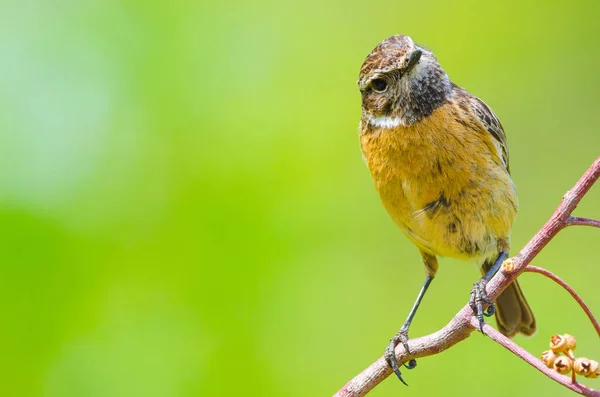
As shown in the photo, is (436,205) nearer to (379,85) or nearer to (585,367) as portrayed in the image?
(379,85)

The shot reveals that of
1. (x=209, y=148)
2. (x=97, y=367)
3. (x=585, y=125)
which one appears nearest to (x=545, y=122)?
(x=585, y=125)

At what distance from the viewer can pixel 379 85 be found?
448 centimetres

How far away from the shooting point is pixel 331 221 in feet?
20.2

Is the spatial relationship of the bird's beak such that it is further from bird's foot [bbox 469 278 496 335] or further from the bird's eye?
bird's foot [bbox 469 278 496 335]

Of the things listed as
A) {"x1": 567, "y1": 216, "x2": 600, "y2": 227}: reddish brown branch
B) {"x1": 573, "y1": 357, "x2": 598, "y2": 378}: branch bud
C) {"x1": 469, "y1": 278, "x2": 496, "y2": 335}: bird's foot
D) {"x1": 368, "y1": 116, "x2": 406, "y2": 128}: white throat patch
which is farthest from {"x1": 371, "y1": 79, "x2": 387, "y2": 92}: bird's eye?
{"x1": 573, "y1": 357, "x2": 598, "y2": 378}: branch bud

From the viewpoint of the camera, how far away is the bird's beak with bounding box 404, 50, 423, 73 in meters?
4.23

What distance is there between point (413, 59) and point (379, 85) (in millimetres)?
299

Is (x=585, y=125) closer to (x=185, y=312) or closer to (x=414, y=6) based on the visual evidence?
(x=414, y=6)

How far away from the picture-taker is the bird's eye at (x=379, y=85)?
4.45m

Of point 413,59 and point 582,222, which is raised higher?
point 413,59

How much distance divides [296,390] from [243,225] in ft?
3.92

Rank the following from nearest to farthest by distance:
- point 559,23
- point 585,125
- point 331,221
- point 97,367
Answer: point 97,367 → point 331,221 → point 585,125 → point 559,23

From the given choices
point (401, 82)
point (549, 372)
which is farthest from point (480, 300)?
point (401, 82)

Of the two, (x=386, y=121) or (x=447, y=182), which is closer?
(x=447, y=182)
